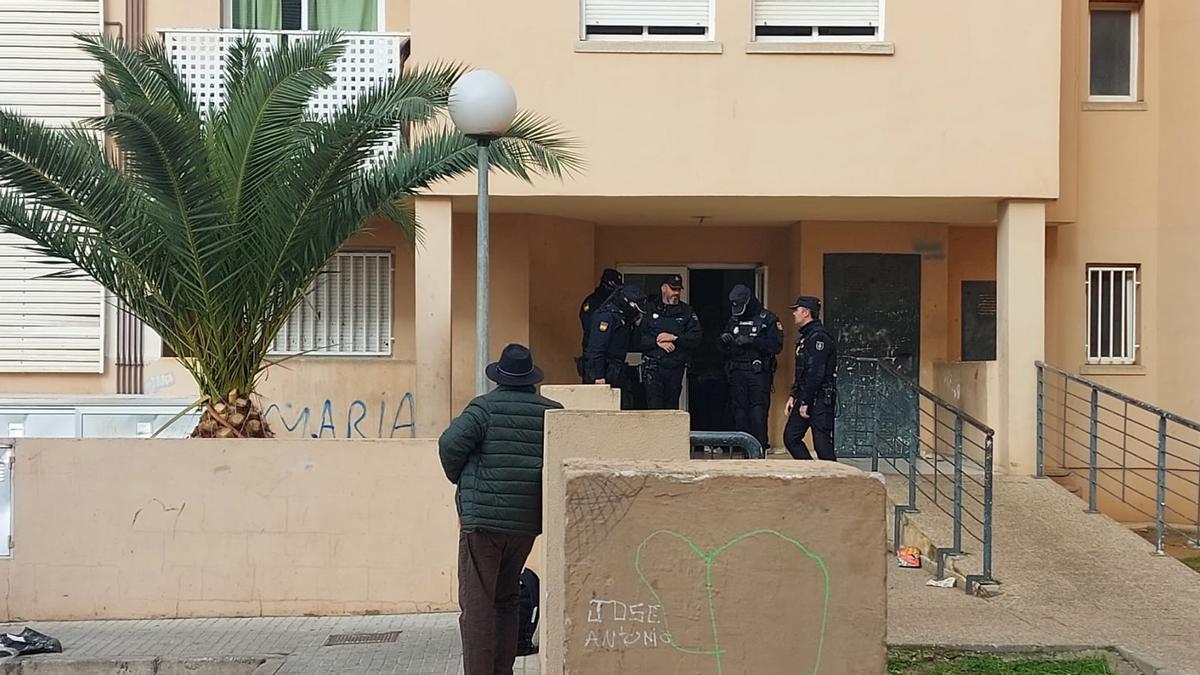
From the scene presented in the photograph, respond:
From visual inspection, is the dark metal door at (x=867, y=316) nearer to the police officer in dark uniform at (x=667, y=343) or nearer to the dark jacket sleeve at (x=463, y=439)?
the police officer in dark uniform at (x=667, y=343)

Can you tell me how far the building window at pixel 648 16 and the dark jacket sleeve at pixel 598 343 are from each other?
8.45ft

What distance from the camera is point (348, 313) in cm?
1275

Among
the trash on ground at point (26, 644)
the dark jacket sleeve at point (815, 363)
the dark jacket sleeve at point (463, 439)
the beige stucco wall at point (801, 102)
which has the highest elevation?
the beige stucco wall at point (801, 102)

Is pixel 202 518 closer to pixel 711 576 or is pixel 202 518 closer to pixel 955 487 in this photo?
pixel 955 487

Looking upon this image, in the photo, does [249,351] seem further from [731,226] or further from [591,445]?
[731,226]

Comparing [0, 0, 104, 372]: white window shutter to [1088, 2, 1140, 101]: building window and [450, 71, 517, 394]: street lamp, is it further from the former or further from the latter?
[1088, 2, 1140, 101]: building window

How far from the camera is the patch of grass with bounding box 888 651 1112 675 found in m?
6.21

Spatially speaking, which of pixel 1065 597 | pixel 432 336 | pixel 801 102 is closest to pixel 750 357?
pixel 801 102

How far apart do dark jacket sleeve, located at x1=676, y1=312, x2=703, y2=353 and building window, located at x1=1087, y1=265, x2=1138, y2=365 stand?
15.2 feet

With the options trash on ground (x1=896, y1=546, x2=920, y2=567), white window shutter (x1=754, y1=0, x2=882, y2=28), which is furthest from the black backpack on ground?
white window shutter (x1=754, y1=0, x2=882, y2=28)

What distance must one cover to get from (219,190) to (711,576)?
20.7 ft

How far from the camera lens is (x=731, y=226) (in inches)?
→ 537

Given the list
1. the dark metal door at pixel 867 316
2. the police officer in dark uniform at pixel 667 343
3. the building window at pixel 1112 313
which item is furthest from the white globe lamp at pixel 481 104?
the building window at pixel 1112 313

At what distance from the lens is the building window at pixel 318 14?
492 inches
